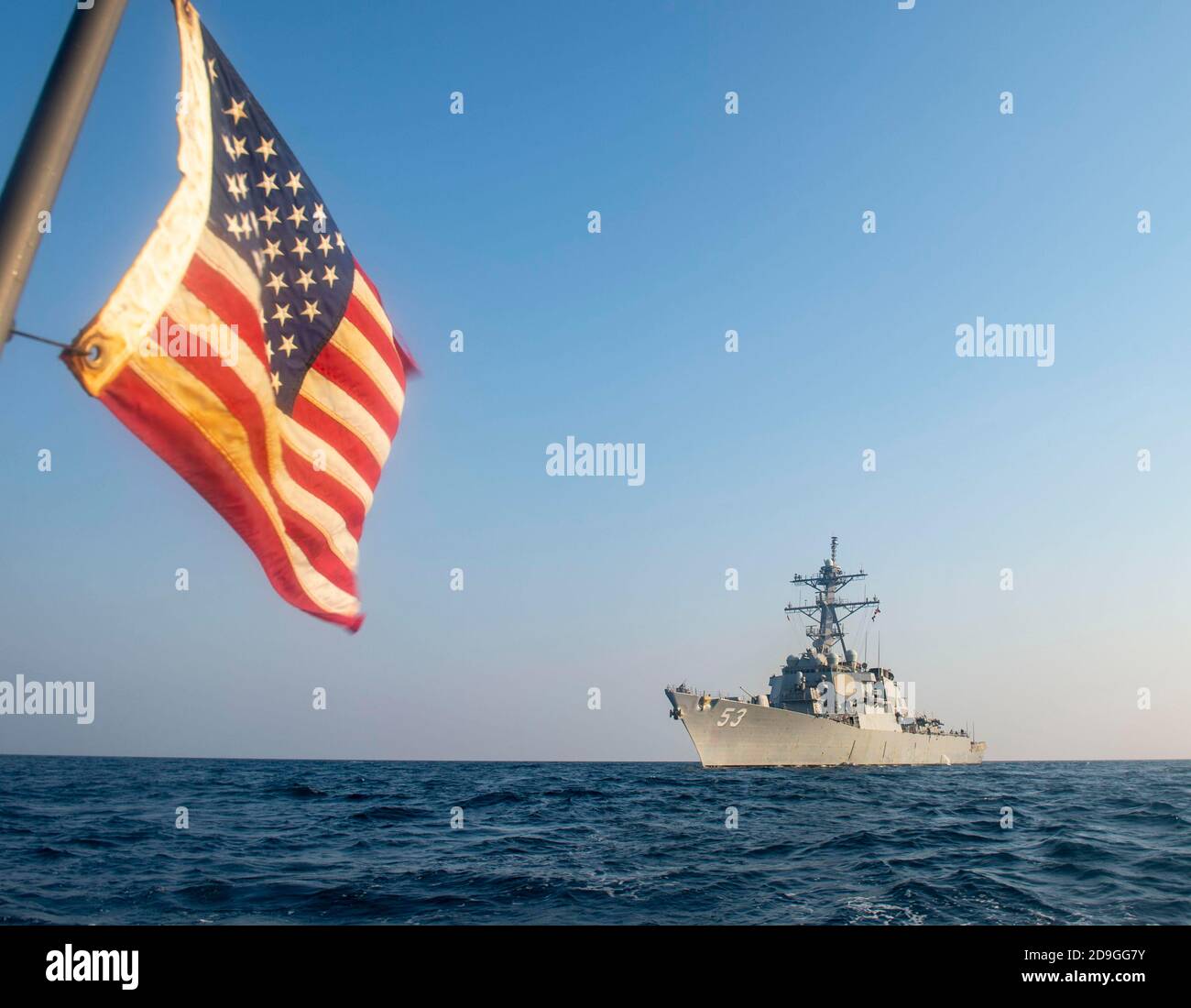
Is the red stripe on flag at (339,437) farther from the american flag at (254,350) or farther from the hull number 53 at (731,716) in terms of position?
the hull number 53 at (731,716)

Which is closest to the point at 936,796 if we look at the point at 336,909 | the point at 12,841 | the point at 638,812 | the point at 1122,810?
the point at 1122,810

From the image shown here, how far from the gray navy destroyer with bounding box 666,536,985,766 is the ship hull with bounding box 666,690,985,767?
0.06 m

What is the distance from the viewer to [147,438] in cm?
336

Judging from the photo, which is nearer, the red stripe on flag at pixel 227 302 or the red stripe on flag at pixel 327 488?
the red stripe on flag at pixel 227 302

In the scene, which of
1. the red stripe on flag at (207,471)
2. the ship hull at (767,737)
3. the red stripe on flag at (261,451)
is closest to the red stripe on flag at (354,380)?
the red stripe on flag at (261,451)

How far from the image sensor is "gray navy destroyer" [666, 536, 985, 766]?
1841 inches

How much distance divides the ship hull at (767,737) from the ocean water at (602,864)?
18.6 metres

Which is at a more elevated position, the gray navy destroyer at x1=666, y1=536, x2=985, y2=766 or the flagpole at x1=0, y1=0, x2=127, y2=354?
the flagpole at x1=0, y1=0, x2=127, y2=354

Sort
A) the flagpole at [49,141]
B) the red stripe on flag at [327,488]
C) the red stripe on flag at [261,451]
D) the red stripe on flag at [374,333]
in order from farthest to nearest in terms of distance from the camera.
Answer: the red stripe on flag at [374,333] → the red stripe on flag at [327,488] → the red stripe on flag at [261,451] → the flagpole at [49,141]

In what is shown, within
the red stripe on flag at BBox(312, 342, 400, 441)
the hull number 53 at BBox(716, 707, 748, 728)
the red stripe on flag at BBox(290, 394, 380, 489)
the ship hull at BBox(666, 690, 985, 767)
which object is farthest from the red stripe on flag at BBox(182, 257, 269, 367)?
the hull number 53 at BBox(716, 707, 748, 728)

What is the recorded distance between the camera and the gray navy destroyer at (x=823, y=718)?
46750 millimetres

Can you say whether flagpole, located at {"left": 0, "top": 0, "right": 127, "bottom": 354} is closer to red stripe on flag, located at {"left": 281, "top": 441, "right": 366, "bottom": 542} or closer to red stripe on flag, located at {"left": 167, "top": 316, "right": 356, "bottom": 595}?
red stripe on flag, located at {"left": 167, "top": 316, "right": 356, "bottom": 595}

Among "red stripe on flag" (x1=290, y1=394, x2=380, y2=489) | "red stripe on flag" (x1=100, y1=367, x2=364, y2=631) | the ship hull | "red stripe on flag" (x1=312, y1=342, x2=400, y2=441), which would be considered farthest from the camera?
Result: the ship hull

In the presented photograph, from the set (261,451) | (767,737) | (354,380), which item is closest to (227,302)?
(261,451)
